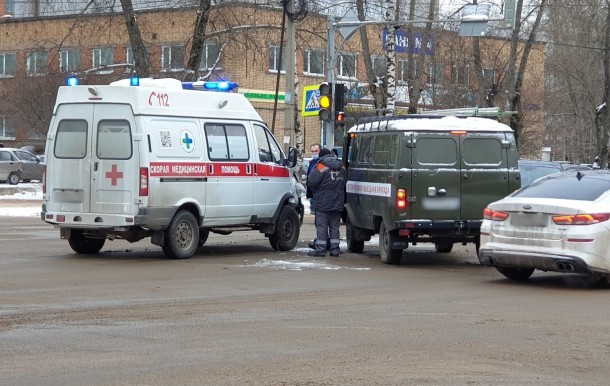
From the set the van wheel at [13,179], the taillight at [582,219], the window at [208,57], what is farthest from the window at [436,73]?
the taillight at [582,219]

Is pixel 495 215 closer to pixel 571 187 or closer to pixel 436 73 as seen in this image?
pixel 571 187

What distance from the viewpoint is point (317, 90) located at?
25141 millimetres

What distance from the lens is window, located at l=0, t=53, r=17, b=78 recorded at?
62812 mm

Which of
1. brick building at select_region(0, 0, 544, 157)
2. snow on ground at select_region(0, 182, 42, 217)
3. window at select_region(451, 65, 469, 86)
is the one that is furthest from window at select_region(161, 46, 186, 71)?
window at select_region(451, 65, 469, 86)

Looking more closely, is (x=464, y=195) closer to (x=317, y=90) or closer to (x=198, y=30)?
(x=317, y=90)

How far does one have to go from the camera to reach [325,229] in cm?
1816

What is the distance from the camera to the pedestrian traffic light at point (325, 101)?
919 inches

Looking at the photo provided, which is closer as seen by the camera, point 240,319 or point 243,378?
point 243,378

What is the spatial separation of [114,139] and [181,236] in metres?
1.86

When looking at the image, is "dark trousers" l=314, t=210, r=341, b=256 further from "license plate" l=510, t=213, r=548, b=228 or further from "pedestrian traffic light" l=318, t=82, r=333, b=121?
"pedestrian traffic light" l=318, t=82, r=333, b=121

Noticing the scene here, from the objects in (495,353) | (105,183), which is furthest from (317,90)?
(495,353)

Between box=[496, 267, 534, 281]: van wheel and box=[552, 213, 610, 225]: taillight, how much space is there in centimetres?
131

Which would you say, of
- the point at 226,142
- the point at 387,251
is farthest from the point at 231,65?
the point at 387,251

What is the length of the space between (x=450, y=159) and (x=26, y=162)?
35887 millimetres
